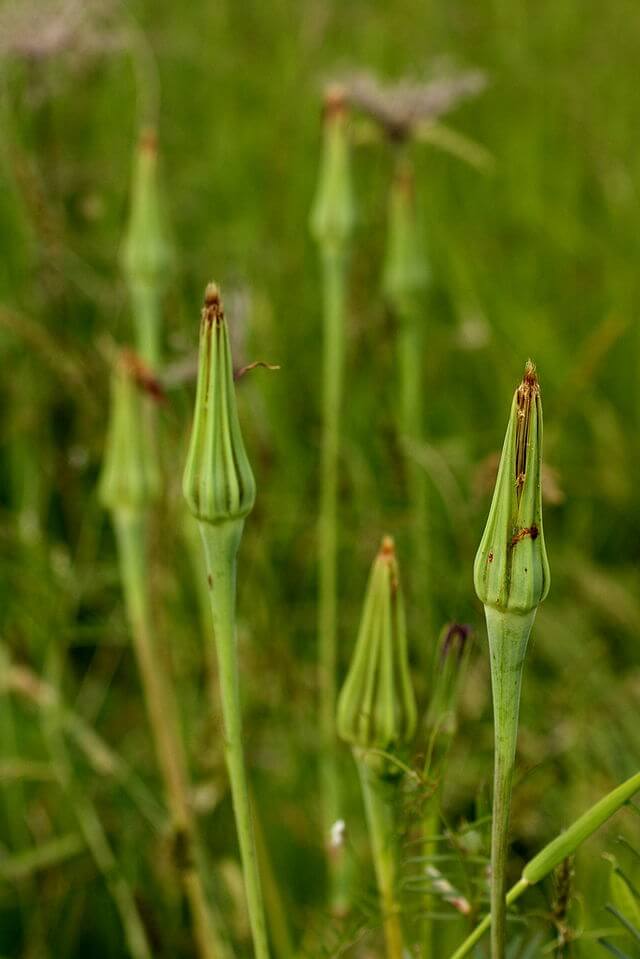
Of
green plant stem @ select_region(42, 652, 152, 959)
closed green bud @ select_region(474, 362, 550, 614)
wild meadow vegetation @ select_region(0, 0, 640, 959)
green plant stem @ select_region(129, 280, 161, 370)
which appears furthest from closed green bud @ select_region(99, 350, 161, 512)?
closed green bud @ select_region(474, 362, 550, 614)

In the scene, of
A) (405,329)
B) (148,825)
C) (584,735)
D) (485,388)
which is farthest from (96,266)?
(584,735)

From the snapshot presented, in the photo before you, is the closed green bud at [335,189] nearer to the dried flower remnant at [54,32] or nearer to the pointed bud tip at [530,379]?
the dried flower remnant at [54,32]

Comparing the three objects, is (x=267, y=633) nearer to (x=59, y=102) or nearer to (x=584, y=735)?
(x=584, y=735)

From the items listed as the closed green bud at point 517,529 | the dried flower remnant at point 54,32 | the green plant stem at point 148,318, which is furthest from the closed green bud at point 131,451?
the dried flower remnant at point 54,32

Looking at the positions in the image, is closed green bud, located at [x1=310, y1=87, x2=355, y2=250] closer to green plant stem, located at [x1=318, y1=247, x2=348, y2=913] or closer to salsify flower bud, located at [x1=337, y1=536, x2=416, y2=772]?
green plant stem, located at [x1=318, y1=247, x2=348, y2=913]

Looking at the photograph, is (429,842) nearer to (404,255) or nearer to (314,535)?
(404,255)

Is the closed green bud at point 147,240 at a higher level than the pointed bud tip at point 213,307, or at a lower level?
higher

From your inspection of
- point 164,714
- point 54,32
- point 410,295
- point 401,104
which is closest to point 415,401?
point 410,295
